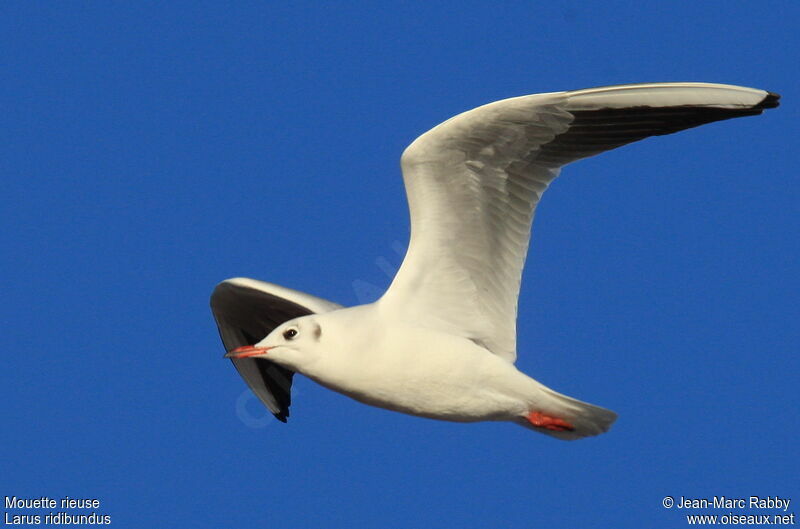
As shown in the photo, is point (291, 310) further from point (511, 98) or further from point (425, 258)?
point (511, 98)

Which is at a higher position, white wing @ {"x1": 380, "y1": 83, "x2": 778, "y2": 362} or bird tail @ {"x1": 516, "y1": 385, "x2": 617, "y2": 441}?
white wing @ {"x1": 380, "y1": 83, "x2": 778, "y2": 362}

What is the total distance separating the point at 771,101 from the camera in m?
7.66

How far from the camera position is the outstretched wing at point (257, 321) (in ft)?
32.6

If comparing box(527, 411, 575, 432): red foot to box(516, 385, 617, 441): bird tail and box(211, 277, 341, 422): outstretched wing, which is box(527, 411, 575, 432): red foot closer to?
box(516, 385, 617, 441): bird tail

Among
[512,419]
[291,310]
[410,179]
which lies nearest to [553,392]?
[512,419]

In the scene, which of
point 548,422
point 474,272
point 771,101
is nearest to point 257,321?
point 474,272

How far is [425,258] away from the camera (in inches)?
330

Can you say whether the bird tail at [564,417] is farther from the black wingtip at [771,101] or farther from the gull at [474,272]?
the black wingtip at [771,101]

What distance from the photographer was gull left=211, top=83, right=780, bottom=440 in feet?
26.0

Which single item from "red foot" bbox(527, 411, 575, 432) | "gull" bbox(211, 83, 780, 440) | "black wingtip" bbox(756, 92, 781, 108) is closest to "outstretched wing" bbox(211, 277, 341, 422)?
"gull" bbox(211, 83, 780, 440)

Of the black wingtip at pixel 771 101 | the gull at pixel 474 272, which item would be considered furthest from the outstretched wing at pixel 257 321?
the black wingtip at pixel 771 101

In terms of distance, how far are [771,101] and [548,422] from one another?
2153 mm

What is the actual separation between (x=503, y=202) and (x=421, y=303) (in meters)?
0.73

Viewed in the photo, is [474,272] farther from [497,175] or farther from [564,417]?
[564,417]
